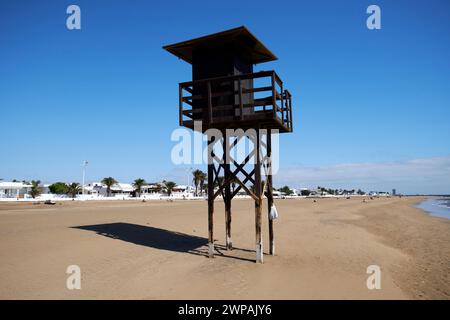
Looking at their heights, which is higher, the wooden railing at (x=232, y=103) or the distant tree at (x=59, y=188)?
the wooden railing at (x=232, y=103)

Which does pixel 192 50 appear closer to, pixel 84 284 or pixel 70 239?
pixel 84 284

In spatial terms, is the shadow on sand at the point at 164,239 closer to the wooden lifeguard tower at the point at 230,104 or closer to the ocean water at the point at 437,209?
the wooden lifeguard tower at the point at 230,104

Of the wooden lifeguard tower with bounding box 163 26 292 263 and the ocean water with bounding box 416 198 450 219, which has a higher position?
the wooden lifeguard tower with bounding box 163 26 292 263

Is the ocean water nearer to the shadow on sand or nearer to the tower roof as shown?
the shadow on sand

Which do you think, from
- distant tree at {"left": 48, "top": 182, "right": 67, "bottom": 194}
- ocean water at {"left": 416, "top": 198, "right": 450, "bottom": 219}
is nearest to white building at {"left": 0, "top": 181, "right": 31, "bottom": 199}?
distant tree at {"left": 48, "top": 182, "right": 67, "bottom": 194}

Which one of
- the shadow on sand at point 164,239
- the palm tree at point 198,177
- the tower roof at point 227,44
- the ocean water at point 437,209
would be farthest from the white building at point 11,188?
the ocean water at point 437,209

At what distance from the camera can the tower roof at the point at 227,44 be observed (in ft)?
35.9

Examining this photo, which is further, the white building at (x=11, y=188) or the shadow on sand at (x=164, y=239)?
the white building at (x=11, y=188)

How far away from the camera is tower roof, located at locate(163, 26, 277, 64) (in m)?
10.9

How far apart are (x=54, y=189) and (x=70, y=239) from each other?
283 ft

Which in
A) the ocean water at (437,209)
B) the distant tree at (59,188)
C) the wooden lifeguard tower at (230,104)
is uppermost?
the wooden lifeguard tower at (230,104)
